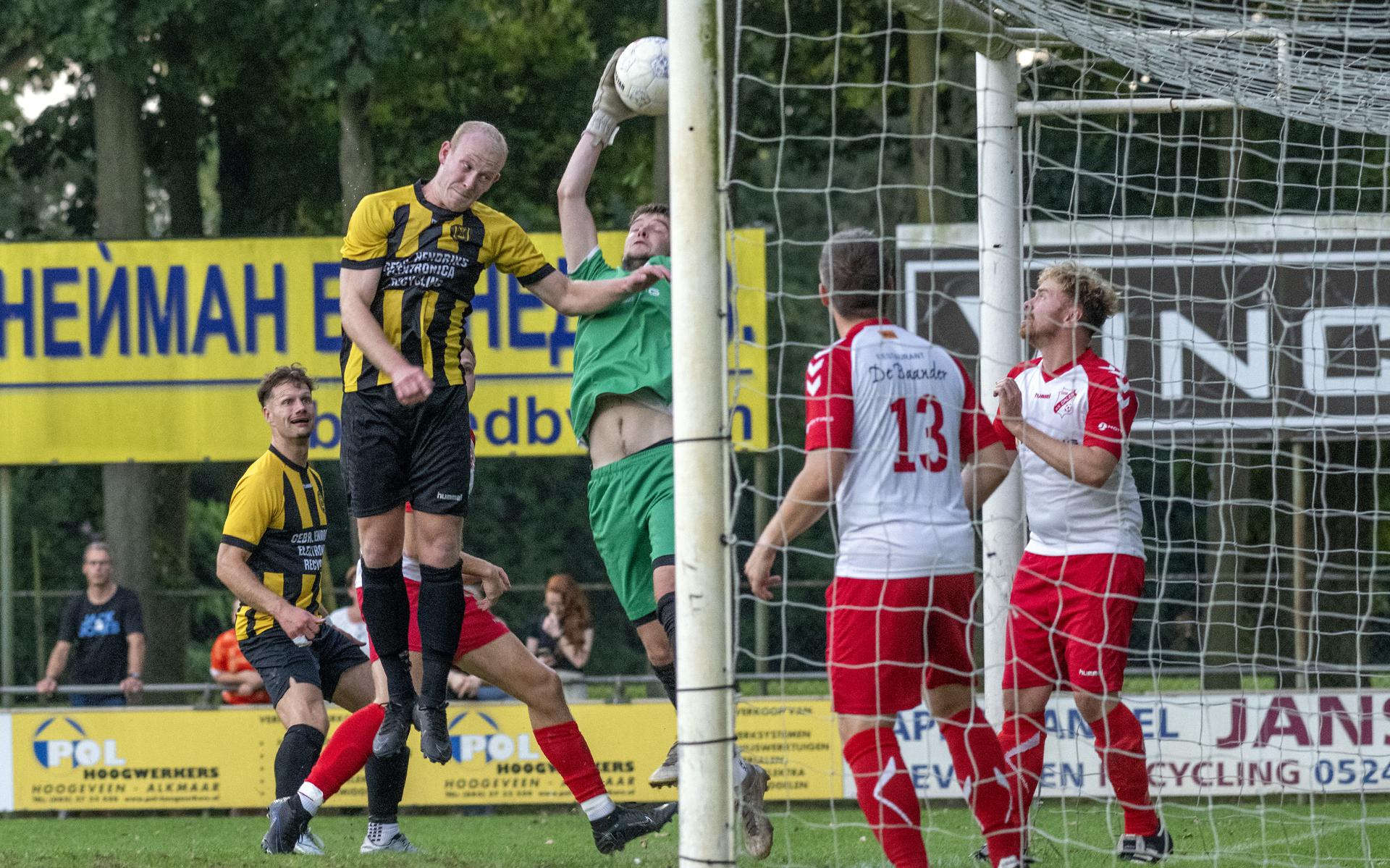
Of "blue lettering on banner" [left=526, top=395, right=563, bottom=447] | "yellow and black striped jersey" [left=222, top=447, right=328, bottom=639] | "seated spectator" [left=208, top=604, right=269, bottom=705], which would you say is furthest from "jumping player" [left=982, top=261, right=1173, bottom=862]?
"seated spectator" [left=208, top=604, right=269, bottom=705]

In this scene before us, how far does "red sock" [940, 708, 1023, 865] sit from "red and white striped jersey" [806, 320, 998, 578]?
0.56 meters

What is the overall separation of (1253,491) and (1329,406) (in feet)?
13.0

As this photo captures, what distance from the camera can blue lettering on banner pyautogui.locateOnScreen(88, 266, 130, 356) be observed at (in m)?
12.2

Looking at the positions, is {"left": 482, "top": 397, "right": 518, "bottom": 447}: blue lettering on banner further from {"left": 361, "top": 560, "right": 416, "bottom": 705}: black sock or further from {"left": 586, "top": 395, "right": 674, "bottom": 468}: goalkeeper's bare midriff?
{"left": 361, "top": 560, "right": 416, "bottom": 705}: black sock

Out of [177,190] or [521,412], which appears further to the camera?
[177,190]

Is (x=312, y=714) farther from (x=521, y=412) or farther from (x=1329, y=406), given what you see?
(x=1329, y=406)

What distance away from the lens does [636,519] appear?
6023 mm

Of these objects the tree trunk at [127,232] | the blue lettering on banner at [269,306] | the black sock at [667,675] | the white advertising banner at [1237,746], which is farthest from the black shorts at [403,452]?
the tree trunk at [127,232]

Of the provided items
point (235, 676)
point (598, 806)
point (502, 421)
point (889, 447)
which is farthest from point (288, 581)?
point (502, 421)

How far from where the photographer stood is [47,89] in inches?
663

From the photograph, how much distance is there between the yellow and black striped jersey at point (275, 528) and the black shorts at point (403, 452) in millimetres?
1446

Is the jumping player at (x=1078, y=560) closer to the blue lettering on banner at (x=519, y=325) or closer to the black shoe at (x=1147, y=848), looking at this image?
the black shoe at (x=1147, y=848)

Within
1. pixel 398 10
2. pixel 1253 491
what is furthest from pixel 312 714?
pixel 1253 491

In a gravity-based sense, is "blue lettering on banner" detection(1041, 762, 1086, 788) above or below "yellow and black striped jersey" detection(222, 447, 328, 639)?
below
